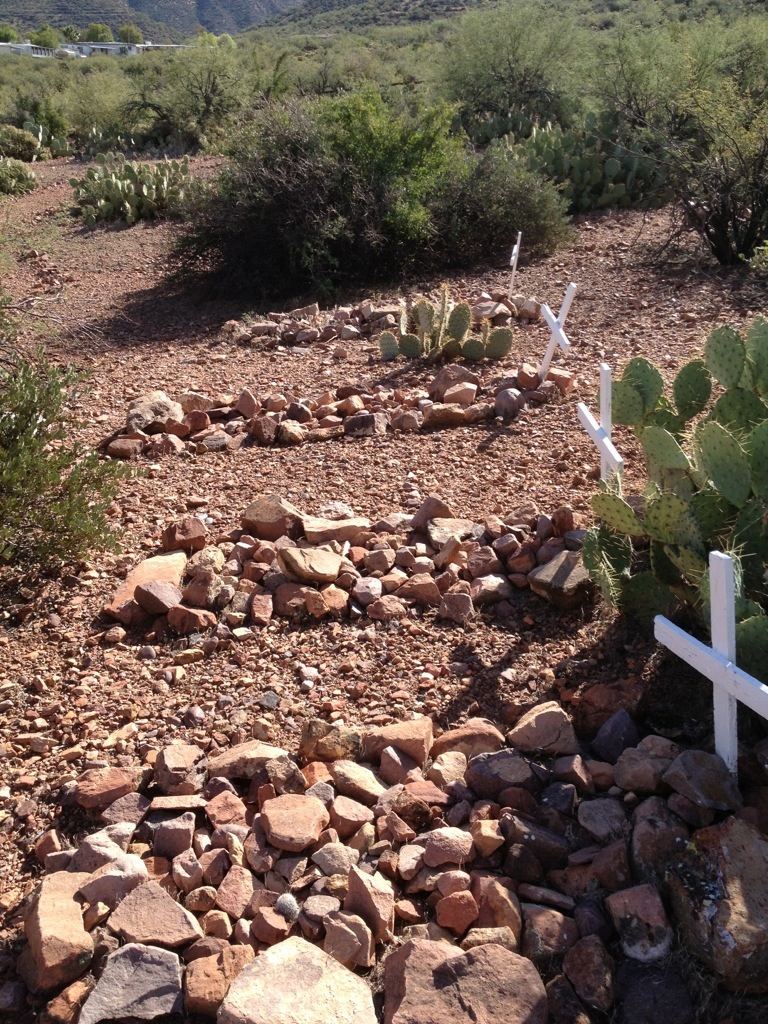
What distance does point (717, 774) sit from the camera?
9.52 ft

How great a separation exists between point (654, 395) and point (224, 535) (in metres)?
2.30

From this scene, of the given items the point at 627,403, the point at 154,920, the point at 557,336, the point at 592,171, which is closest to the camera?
the point at 154,920

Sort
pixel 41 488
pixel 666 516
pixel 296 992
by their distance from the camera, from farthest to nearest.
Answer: pixel 41 488, pixel 666 516, pixel 296 992

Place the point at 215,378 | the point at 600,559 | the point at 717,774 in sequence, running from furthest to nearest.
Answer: the point at 215,378 < the point at 600,559 < the point at 717,774

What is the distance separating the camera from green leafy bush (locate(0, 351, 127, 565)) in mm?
4336

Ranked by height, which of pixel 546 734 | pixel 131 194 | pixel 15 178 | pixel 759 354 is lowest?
pixel 15 178

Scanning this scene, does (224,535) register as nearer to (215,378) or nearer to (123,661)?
(123,661)

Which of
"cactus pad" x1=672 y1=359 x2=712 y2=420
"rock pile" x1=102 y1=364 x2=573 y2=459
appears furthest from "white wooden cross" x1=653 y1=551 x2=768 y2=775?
"rock pile" x1=102 y1=364 x2=573 y2=459

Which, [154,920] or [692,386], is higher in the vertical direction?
[692,386]

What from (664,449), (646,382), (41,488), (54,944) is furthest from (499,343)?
(54,944)

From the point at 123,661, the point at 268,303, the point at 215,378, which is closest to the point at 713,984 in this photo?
A: the point at 123,661

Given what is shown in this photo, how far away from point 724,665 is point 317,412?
4149 mm

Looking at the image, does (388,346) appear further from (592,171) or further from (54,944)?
(592,171)

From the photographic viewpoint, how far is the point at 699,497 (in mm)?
3611
